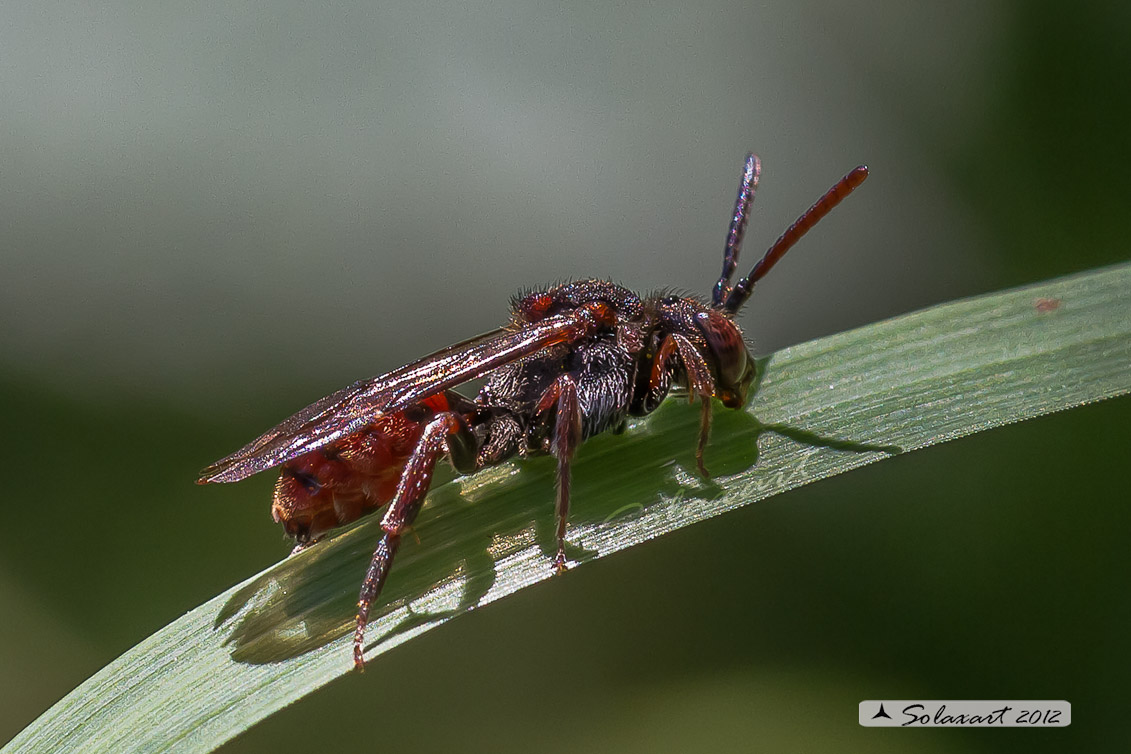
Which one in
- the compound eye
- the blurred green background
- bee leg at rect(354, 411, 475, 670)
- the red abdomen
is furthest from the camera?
the blurred green background

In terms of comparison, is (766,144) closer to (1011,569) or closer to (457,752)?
(1011,569)

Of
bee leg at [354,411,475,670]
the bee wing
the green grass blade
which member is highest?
the bee wing

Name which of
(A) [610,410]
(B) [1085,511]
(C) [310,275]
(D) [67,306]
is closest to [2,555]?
(D) [67,306]

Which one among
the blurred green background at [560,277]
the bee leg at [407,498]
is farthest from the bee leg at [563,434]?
the blurred green background at [560,277]

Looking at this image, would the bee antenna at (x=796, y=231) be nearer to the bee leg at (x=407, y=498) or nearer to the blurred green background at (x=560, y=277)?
the blurred green background at (x=560, y=277)

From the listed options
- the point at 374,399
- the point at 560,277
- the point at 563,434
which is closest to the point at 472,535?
the point at 563,434

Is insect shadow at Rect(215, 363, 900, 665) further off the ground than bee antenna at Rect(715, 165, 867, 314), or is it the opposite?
bee antenna at Rect(715, 165, 867, 314)

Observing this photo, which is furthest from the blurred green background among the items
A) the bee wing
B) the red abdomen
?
the bee wing

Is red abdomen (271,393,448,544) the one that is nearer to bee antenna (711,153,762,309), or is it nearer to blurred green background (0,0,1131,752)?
blurred green background (0,0,1131,752)
